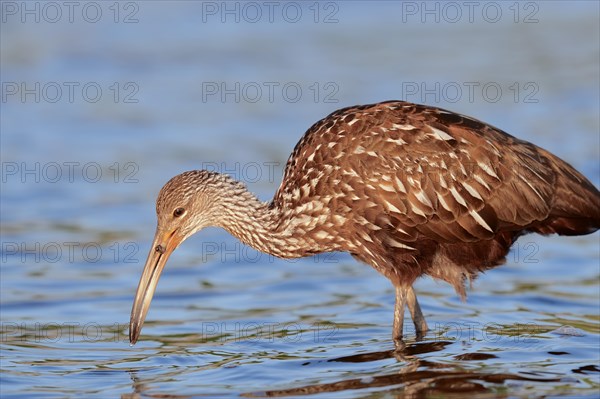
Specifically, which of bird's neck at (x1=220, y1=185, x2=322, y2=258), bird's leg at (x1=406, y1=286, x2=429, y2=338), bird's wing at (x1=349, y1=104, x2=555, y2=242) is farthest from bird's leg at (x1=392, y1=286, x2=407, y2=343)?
bird's neck at (x1=220, y1=185, x2=322, y2=258)

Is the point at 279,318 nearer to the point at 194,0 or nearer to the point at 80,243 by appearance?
the point at 80,243

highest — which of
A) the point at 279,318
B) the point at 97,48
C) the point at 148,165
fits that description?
the point at 97,48

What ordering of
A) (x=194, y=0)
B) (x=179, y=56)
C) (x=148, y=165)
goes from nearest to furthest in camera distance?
(x=148, y=165), (x=179, y=56), (x=194, y=0)

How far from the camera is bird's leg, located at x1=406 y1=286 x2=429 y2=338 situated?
32.5 feet

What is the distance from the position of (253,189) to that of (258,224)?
15.5ft

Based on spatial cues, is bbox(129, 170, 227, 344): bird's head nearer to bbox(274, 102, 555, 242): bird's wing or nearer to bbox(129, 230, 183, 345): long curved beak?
bbox(129, 230, 183, 345): long curved beak

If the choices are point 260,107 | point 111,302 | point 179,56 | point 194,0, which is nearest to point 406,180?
point 111,302

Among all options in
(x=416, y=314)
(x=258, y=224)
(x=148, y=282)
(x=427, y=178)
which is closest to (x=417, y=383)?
(x=416, y=314)

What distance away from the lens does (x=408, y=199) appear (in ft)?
30.8

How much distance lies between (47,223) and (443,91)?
21.0 ft

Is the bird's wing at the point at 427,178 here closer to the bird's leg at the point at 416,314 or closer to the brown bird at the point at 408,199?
the brown bird at the point at 408,199

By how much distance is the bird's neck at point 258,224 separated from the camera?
31.8 feet

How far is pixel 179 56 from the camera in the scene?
63.5 ft

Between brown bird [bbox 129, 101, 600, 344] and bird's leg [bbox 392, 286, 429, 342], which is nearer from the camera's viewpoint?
brown bird [bbox 129, 101, 600, 344]
